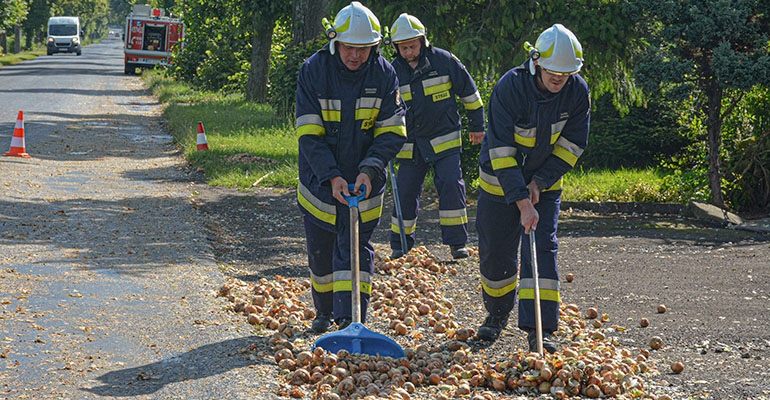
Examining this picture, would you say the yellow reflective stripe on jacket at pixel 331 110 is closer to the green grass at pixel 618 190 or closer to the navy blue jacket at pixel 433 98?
the navy blue jacket at pixel 433 98

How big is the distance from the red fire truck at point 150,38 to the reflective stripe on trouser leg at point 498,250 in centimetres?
3682

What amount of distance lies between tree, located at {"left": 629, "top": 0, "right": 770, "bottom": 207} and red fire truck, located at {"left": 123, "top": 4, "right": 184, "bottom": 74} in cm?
3249

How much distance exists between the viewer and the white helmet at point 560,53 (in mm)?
5379

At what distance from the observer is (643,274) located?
800 cm

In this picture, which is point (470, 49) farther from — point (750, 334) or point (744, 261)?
point (750, 334)

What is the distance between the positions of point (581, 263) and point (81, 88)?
1070 inches

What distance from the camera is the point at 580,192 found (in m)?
12.4

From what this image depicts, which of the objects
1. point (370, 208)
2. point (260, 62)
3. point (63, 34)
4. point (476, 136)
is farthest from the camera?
point (63, 34)

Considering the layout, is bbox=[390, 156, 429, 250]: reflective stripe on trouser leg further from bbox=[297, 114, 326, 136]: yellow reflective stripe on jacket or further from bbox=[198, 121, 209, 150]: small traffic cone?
bbox=[198, 121, 209, 150]: small traffic cone

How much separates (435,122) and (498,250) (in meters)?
2.65

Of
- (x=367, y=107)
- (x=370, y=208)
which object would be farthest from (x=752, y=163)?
(x=367, y=107)

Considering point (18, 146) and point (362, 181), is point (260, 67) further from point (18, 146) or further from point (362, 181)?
point (362, 181)

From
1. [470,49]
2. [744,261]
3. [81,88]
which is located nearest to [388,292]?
[744,261]

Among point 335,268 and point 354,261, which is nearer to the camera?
point 354,261
